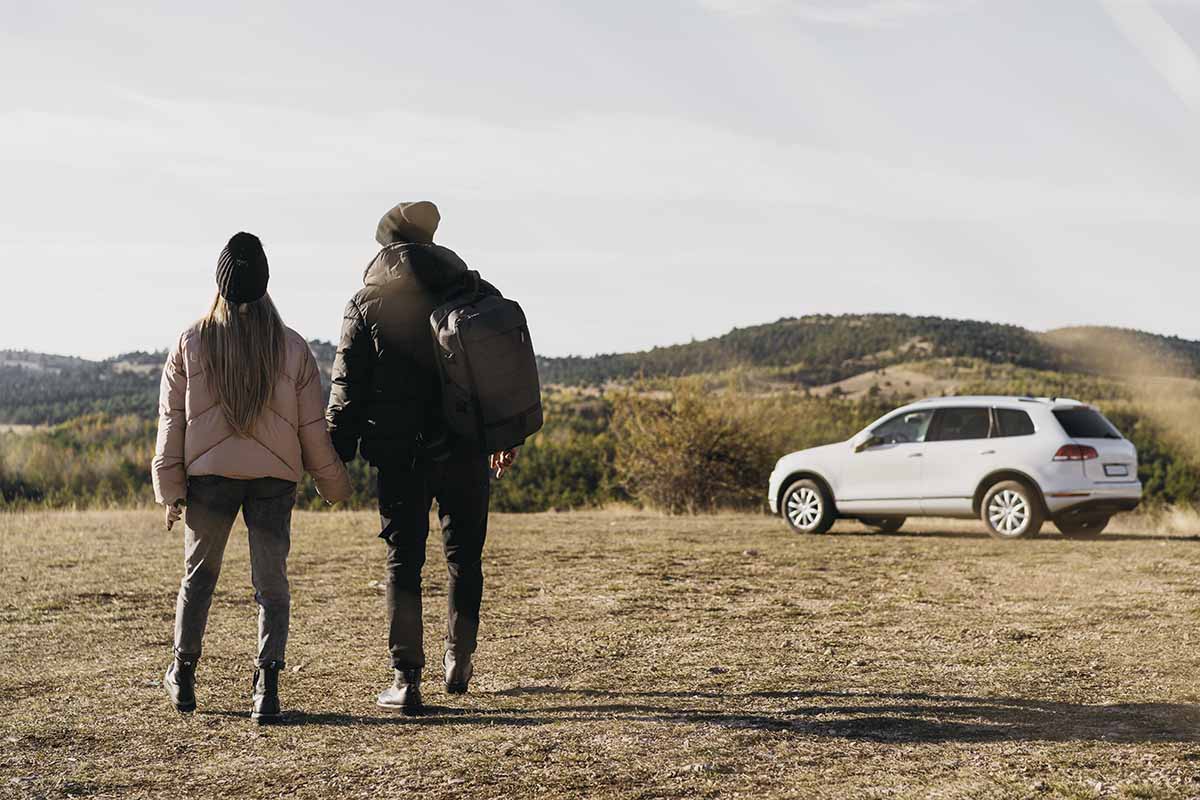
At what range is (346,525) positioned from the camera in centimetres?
1716

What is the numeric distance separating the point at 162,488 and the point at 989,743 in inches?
142

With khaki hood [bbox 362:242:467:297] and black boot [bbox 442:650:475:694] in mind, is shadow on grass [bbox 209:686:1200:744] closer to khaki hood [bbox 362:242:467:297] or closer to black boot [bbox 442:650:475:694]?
black boot [bbox 442:650:475:694]

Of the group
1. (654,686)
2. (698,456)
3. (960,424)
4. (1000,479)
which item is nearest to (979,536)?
(1000,479)

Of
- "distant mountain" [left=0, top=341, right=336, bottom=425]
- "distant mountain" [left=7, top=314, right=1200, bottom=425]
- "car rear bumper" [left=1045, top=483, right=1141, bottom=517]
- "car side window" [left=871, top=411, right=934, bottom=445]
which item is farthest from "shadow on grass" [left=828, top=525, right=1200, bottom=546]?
"distant mountain" [left=0, top=341, right=336, bottom=425]

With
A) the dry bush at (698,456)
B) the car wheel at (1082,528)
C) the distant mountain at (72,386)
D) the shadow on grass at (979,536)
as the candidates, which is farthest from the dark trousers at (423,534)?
the distant mountain at (72,386)

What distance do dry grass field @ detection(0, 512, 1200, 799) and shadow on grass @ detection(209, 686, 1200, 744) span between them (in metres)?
0.02

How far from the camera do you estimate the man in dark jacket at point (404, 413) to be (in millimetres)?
5688

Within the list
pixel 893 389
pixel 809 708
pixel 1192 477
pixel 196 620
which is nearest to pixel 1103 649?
pixel 809 708

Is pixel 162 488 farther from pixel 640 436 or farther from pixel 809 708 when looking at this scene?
pixel 640 436

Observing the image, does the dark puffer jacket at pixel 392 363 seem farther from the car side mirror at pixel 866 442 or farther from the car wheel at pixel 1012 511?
the car side mirror at pixel 866 442

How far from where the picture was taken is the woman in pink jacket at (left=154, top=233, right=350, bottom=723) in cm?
560

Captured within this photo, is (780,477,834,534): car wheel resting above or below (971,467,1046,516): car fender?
below

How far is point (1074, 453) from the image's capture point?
14.8m

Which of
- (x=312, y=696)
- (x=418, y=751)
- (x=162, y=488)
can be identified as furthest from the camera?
(x=312, y=696)
